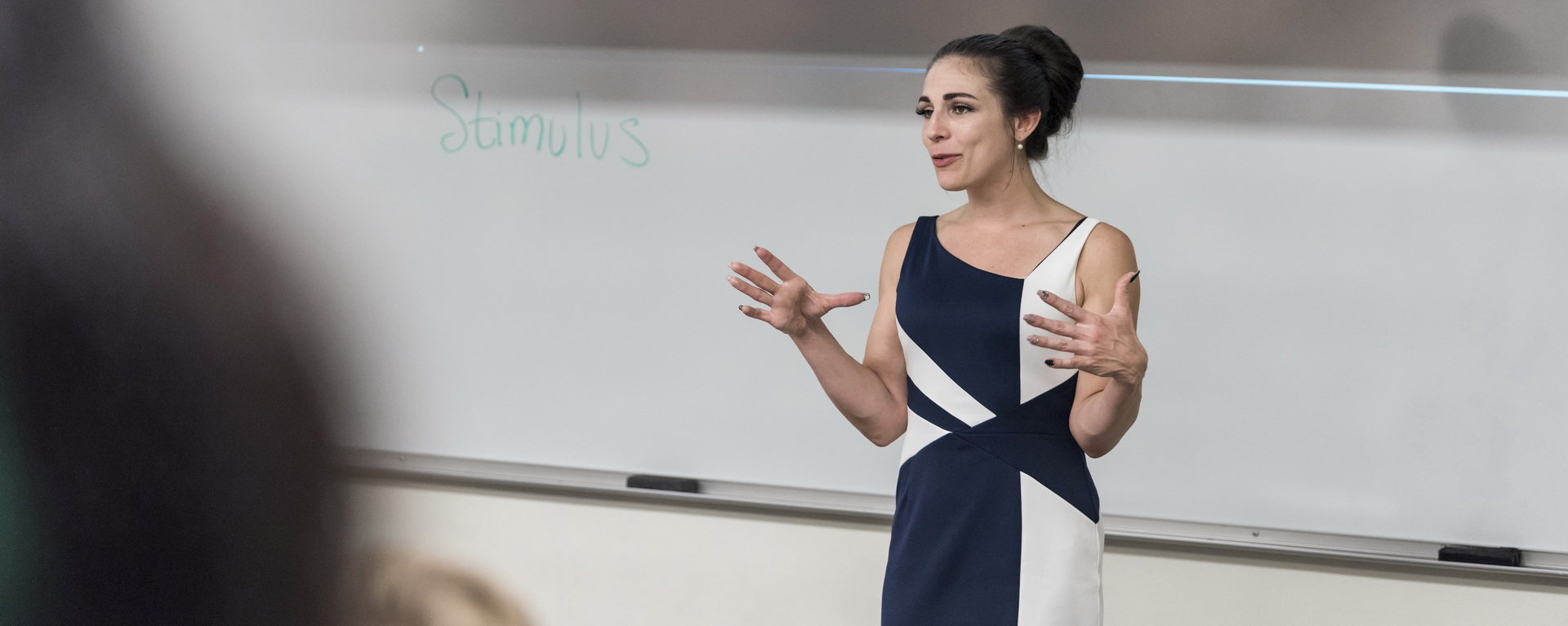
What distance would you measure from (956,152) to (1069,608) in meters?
0.58

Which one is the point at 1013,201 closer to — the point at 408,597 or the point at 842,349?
the point at 842,349

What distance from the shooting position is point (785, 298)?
4.40 ft

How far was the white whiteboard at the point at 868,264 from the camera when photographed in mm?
1994

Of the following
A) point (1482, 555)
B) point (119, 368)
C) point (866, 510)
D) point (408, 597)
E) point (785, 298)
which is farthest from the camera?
point (866, 510)

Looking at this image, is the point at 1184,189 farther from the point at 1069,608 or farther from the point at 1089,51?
the point at 1069,608

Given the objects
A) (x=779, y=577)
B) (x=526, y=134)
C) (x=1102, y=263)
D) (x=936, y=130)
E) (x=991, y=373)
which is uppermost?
(x=526, y=134)

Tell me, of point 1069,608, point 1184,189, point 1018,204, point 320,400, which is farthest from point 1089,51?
point 320,400

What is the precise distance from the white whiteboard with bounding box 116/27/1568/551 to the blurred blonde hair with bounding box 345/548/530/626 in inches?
58.0

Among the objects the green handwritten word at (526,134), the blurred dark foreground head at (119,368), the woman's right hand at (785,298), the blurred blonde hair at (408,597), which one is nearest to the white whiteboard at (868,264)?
the green handwritten word at (526,134)

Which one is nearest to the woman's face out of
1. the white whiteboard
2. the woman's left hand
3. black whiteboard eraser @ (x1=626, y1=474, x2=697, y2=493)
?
the woman's left hand

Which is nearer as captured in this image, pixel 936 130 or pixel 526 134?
pixel 936 130

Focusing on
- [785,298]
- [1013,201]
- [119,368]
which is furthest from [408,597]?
[1013,201]

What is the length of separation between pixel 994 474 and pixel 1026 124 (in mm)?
453

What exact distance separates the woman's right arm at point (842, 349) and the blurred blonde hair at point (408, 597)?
2.02 feet
